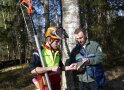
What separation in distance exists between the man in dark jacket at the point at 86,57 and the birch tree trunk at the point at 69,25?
Answer: 0.98 m

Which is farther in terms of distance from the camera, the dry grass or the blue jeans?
the dry grass

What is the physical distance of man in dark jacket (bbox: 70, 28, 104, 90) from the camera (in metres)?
6.40

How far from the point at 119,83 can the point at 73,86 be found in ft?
15.5

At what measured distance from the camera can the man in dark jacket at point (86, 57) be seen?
6398 millimetres

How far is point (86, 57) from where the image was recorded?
6.50 m

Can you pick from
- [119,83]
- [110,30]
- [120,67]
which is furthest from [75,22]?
[110,30]

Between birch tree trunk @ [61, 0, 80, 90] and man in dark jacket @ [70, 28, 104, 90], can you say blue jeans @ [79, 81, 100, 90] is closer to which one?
man in dark jacket @ [70, 28, 104, 90]

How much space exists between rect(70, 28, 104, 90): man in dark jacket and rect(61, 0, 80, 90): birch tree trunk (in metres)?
0.98

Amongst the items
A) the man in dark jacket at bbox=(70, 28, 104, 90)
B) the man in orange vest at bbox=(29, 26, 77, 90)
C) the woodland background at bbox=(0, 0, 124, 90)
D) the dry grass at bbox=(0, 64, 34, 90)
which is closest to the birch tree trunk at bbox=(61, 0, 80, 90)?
the woodland background at bbox=(0, 0, 124, 90)

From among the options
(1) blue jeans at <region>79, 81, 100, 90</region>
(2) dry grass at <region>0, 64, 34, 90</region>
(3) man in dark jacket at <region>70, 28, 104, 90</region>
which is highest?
(3) man in dark jacket at <region>70, 28, 104, 90</region>

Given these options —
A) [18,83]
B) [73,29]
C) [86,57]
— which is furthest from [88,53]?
[18,83]

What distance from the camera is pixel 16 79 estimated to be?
56.7 ft

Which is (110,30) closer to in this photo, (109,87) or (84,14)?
(84,14)

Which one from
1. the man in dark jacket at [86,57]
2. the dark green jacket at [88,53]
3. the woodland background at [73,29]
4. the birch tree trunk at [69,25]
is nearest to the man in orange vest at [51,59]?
the man in dark jacket at [86,57]
